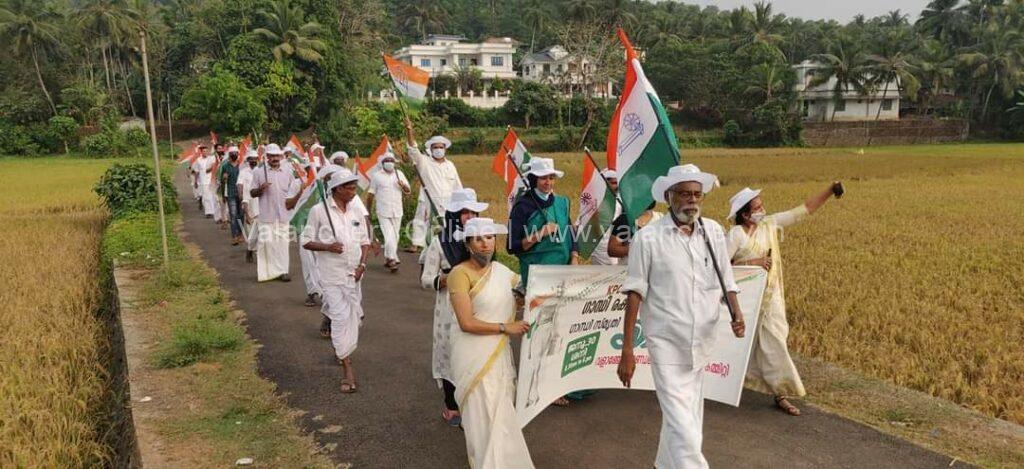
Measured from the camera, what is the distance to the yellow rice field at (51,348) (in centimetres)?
516

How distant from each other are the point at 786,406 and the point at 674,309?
2.04 m

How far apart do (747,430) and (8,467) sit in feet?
15.3

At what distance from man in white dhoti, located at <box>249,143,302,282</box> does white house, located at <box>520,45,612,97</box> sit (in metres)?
44.8

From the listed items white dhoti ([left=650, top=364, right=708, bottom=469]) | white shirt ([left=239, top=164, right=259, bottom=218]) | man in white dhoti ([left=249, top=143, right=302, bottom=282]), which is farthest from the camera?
white shirt ([left=239, top=164, right=259, bottom=218])

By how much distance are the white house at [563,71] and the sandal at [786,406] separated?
49095 mm

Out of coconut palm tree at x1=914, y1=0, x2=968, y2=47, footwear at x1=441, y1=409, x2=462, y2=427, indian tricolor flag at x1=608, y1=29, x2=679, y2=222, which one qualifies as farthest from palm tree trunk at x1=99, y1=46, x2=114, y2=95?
coconut palm tree at x1=914, y1=0, x2=968, y2=47

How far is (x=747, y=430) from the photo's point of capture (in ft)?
16.6

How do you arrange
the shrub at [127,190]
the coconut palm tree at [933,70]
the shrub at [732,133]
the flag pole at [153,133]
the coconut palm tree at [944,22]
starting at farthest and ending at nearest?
the coconut palm tree at [944,22] → the coconut palm tree at [933,70] → the shrub at [732,133] → the shrub at [127,190] → the flag pole at [153,133]

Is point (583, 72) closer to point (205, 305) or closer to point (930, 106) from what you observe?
point (930, 106)

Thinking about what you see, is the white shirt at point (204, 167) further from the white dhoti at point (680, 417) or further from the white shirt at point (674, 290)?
the white dhoti at point (680, 417)

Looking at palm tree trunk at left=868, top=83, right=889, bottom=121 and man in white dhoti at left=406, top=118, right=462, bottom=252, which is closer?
man in white dhoti at left=406, top=118, right=462, bottom=252

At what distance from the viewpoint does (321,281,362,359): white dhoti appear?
19.7ft

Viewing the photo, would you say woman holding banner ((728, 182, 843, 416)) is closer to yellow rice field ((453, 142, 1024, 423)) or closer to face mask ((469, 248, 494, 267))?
yellow rice field ((453, 142, 1024, 423))

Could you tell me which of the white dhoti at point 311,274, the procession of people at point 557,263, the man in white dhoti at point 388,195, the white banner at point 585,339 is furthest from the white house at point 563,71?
the white banner at point 585,339
